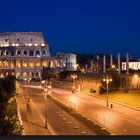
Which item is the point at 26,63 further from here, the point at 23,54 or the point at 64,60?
the point at 64,60

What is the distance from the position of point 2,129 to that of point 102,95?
31229mm

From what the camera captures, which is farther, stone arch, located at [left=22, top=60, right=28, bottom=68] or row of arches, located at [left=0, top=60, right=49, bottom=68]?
stone arch, located at [left=22, top=60, right=28, bottom=68]

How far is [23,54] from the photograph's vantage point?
107 m

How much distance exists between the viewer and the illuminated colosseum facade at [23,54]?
104 meters

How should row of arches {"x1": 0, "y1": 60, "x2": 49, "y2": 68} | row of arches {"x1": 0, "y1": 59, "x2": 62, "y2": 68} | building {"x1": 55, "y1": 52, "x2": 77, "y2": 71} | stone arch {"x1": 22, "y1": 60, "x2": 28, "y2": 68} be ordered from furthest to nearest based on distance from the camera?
Result: 1. stone arch {"x1": 22, "y1": 60, "x2": 28, "y2": 68}
2. row of arches {"x1": 0, "y1": 60, "x2": 49, "y2": 68}
3. row of arches {"x1": 0, "y1": 59, "x2": 62, "y2": 68}
4. building {"x1": 55, "y1": 52, "x2": 77, "y2": 71}

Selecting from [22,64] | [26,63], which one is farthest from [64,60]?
[22,64]

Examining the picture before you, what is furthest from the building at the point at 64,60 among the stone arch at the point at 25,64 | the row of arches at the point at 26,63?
the stone arch at the point at 25,64

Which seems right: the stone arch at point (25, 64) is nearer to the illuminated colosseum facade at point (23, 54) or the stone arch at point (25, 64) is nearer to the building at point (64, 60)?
the illuminated colosseum facade at point (23, 54)

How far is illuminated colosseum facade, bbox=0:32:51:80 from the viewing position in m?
104

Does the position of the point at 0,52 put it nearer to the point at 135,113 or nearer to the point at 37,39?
the point at 37,39

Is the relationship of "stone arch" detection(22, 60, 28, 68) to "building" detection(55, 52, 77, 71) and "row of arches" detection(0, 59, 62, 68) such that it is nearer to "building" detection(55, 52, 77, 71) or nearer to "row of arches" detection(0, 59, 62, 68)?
"row of arches" detection(0, 59, 62, 68)

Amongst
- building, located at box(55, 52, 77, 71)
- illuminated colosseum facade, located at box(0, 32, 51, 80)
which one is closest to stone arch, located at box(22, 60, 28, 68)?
illuminated colosseum facade, located at box(0, 32, 51, 80)

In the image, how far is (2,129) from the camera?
31.0 feet

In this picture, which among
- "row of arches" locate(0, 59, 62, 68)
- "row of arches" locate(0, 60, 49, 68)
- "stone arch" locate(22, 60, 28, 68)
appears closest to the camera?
"row of arches" locate(0, 59, 62, 68)
